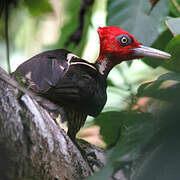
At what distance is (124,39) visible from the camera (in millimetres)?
3277

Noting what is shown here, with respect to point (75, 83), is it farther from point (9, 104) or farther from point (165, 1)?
point (165, 1)

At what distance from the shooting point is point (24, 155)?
1.60m

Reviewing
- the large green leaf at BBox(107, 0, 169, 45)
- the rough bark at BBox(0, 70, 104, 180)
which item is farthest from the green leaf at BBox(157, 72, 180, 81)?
the large green leaf at BBox(107, 0, 169, 45)

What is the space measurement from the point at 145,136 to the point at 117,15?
231 cm

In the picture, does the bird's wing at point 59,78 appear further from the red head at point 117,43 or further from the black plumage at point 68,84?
the red head at point 117,43

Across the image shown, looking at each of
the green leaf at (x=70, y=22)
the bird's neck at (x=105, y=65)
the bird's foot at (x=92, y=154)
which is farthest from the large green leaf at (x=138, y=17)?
the green leaf at (x=70, y=22)

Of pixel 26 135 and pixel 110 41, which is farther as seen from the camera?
pixel 110 41

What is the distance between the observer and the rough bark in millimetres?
1587

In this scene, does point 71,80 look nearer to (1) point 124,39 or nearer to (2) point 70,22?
(1) point 124,39

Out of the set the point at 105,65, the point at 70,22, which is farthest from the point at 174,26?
the point at 70,22

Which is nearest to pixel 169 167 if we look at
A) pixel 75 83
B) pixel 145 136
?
pixel 145 136

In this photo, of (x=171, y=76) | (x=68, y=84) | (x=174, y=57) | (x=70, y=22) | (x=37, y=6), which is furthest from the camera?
(x=70, y=22)

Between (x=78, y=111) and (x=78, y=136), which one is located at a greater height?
(x=78, y=111)

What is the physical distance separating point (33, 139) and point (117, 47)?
1819 millimetres
